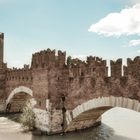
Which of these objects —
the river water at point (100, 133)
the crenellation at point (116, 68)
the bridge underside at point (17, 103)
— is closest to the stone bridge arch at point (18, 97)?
the bridge underside at point (17, 103)

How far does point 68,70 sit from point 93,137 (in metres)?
4.26

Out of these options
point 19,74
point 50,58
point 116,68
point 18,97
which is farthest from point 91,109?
point 18,97

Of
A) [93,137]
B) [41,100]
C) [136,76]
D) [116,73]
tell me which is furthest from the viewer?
[41,100]

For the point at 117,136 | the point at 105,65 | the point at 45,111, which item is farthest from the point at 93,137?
the point at 105,65

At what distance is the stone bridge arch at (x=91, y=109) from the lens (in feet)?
44.2

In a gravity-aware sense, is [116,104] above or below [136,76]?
below

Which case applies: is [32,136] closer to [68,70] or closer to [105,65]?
[68,70]

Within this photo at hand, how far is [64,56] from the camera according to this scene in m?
18.3

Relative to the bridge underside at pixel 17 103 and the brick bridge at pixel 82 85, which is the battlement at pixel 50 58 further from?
the bridge underside at pixel 17 103

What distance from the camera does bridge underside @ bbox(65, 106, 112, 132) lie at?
17519 millimetres

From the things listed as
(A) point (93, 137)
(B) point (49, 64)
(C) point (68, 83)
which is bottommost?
(A) point (93, 137)

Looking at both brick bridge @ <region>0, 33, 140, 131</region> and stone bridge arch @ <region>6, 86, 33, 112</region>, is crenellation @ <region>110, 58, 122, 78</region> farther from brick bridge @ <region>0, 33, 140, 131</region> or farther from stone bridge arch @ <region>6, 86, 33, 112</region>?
stone bridge arch @ <region>6, 86, 33, 112</region>

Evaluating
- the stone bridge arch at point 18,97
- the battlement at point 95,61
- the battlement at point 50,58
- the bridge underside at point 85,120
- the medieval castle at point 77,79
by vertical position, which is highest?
the battlement at point 50,58

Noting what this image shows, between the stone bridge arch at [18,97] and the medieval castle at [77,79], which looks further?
the stone bridge arch at [18,97]
